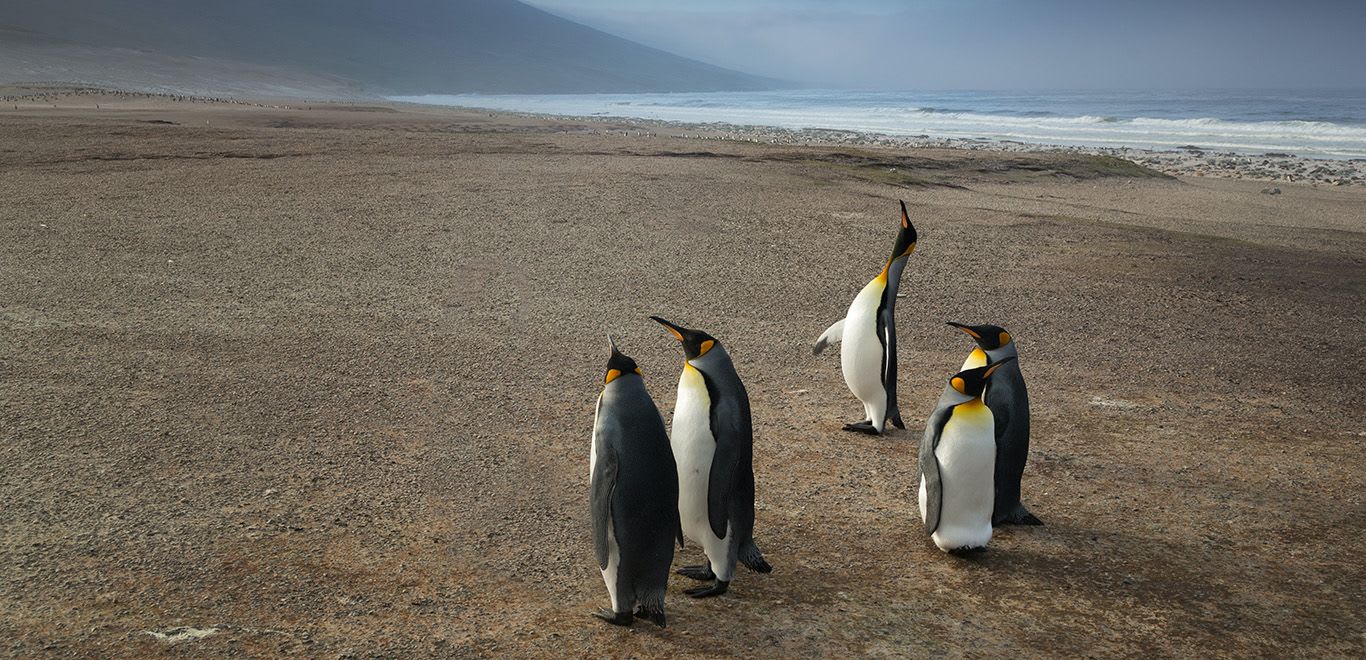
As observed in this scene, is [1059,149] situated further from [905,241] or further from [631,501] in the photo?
[631,501]

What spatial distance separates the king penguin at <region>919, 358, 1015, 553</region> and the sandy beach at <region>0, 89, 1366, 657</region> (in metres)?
0.14

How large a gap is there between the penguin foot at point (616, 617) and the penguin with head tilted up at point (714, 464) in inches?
14.7

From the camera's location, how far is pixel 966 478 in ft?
14.0

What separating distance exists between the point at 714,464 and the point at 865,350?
88.1 inches

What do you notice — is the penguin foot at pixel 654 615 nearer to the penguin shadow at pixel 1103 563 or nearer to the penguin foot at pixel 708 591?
the penguin foot at pixel 708 591

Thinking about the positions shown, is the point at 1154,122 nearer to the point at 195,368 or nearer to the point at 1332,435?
the point at 1332,435

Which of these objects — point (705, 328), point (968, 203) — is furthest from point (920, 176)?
point (705, 328)

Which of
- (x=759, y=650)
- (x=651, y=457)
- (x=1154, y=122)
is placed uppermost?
(x=1154, y=122)

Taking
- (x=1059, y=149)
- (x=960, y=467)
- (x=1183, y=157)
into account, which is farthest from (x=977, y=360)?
(x=1059, y=149)

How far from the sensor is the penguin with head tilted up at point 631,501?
357 centimetres

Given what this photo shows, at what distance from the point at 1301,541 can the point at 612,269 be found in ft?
20.5

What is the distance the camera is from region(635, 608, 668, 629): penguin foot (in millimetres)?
3590

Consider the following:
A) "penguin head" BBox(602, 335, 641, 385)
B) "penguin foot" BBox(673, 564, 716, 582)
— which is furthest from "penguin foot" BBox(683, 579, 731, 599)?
"penguin head" BBox(602, 335, 641, 385)

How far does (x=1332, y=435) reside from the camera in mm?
5828
